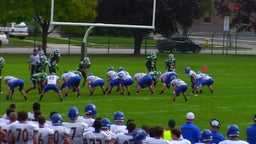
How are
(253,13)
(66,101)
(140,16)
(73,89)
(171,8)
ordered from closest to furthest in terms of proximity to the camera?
(66,101), (73,89), (140,16), (171,8), (253,13)

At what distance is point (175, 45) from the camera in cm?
4891

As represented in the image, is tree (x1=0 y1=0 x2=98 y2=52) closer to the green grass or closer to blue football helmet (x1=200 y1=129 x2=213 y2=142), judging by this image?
the green grass

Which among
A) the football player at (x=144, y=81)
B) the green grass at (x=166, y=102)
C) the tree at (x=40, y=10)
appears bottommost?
the green grass at (x=166, y=102)

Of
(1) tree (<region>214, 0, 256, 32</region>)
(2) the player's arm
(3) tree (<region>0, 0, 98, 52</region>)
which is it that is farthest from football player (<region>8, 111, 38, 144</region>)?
(1) tree (<region>214, 0, 256, 32</region>)

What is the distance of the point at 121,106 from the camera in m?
21.2

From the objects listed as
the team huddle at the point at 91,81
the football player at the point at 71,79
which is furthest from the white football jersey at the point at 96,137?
the football player at the point at 71,79

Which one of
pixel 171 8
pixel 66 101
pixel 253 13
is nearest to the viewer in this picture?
pixel 66 101

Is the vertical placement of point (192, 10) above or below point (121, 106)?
above

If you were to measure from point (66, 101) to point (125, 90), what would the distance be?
3723mm

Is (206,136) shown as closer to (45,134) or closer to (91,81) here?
(45,134)

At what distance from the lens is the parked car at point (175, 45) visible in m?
48.6

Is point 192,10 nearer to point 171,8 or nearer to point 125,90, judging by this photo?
point 171,8

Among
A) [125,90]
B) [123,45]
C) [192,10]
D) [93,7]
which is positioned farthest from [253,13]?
[125,90]

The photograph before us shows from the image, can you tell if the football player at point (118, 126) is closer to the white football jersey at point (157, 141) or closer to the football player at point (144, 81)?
the white football jersey at point (157, 141)
